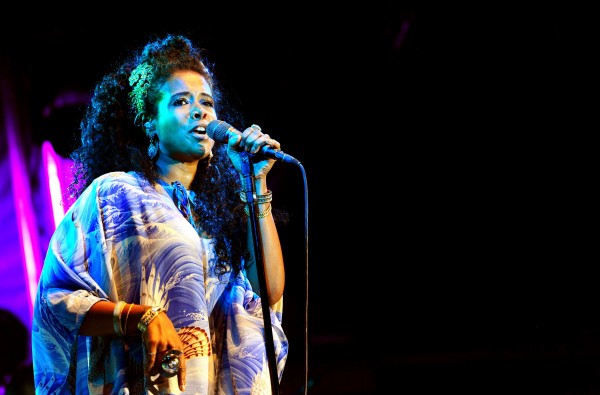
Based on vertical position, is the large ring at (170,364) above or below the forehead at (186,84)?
below

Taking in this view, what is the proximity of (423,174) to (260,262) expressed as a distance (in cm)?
271

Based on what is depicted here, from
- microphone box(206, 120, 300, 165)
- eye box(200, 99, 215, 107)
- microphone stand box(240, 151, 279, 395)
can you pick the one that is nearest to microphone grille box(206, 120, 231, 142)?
microphone box(206, 120, 300, 165)

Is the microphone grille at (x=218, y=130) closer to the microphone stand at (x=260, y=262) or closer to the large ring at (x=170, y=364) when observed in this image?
the microphone stand at (x=260, y=262)

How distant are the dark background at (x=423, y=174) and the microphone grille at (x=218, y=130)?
180 centimetres

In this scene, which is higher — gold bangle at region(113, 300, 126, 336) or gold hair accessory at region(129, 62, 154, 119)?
gold hair accessory at region(129, 62, 154, 119)

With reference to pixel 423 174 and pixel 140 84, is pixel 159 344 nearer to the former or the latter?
pixel 140 84

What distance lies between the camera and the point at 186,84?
171 cm

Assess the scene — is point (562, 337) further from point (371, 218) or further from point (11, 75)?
point (11, 75)

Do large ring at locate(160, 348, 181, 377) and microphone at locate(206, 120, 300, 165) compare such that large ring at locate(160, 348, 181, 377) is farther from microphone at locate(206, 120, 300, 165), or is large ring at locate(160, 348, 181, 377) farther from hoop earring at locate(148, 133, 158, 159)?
hoop earring at locate(148, 133, 158, 159)

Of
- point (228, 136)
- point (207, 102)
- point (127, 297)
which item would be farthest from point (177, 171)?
point (127, 297)

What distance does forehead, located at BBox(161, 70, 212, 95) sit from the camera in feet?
5.56

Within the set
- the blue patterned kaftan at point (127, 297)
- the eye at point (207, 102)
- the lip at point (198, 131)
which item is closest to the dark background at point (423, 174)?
the eye at point (207, 102)

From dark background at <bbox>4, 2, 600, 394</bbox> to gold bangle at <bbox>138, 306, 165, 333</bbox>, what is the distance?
6.87 ft

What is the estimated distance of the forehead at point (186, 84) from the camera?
66.7 inches
